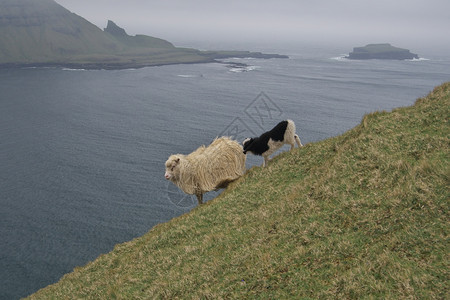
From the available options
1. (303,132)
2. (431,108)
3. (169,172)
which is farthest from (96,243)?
(303,132)

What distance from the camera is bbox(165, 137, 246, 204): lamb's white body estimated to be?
1756cm

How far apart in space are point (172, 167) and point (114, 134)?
258ft

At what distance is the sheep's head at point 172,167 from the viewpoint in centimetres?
1741

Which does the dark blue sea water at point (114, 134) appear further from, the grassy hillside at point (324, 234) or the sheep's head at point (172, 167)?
the grassy hillside at point (324, 234)

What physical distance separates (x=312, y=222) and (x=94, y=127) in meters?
97.9

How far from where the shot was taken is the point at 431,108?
14.5m

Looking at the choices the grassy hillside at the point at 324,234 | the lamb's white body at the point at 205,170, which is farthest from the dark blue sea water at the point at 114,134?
the grassy hillside at the point at 324,234

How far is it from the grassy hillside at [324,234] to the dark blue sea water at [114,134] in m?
16.2

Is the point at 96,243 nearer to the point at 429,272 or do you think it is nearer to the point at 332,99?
the point at 429,272

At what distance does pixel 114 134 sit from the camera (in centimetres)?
9050

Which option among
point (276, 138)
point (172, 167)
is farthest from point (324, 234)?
point (172, 167)

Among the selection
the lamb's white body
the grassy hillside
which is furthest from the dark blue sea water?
the grassy hillside

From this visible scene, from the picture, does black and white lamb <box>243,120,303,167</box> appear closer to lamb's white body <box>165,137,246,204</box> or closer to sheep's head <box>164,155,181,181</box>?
lamb's white body <box>165,137,246,204</box>


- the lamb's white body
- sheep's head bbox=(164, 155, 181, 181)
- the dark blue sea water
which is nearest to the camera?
sheep's head bbox=(164, 155, 181, 181)
